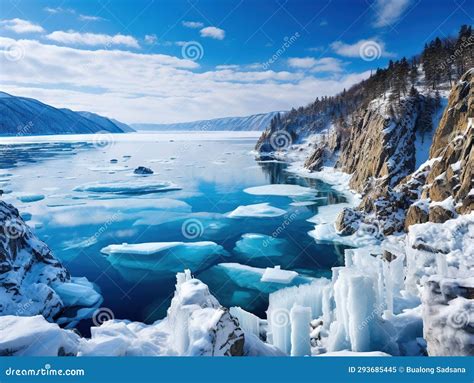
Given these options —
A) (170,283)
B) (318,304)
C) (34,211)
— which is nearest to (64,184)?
(34,211)

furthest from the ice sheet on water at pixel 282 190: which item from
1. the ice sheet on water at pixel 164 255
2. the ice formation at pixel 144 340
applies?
the ice formation at pixel 144 340

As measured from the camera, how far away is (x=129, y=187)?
1191 inches

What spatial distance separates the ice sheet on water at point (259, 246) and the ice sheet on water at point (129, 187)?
521 inches

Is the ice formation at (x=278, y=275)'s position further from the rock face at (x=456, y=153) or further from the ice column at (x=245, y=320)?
the rock face at (x=456, y=153)

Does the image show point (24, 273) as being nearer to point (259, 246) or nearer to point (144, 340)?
point (144, 340)

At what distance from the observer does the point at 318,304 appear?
11.5 m

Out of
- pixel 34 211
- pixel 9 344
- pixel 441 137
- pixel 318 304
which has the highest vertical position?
pixel 441 137

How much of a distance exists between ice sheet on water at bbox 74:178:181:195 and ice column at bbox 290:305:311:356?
76.0 feet

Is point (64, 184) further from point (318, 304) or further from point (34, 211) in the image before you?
point (318, 304)

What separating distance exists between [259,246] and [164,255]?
15.1 feet

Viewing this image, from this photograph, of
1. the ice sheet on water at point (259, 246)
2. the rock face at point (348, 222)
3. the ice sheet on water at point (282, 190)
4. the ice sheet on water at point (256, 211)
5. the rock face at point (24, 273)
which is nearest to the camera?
the rock face at point (24, 273)

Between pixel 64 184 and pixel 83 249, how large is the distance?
1505cm

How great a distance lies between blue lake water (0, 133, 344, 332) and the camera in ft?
45.0

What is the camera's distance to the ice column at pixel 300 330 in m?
7.41
